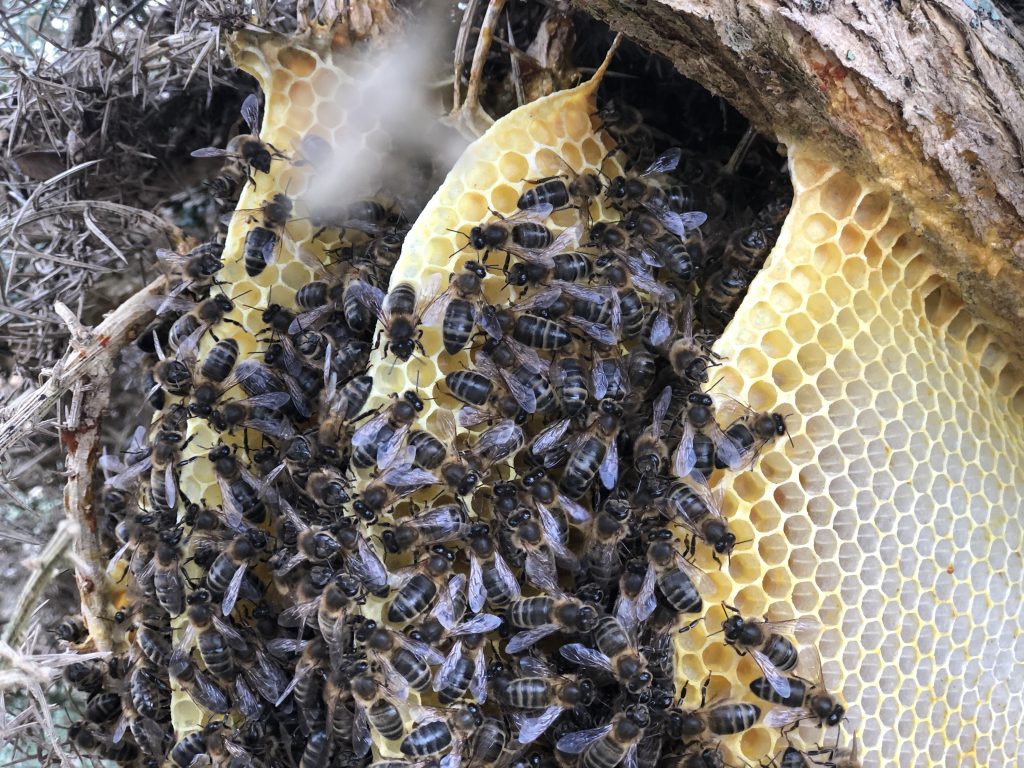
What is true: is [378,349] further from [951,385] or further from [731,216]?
[951,385]

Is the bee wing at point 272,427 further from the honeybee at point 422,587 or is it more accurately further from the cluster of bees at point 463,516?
the honeybee at point 422,587

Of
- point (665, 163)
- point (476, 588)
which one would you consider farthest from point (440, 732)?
point (665, 163)

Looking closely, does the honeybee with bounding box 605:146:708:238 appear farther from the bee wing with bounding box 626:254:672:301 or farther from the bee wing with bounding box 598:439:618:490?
the bee wing with bounding box 598:439:618:490

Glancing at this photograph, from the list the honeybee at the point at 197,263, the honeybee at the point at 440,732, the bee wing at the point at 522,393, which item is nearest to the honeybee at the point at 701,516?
the bee wing at the point at 522,393

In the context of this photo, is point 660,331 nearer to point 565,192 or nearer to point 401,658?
point 565,192

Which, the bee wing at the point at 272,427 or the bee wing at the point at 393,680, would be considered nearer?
the bee wing at the point at 393,680

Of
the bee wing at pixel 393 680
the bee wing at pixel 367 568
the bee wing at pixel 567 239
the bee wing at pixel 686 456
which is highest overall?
the bee wing at pixel 567 239

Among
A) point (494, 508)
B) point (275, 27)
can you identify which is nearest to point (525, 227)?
point (494, 508)
